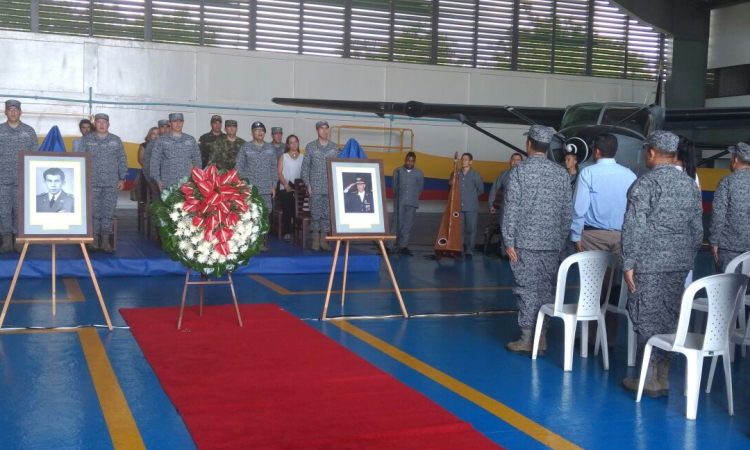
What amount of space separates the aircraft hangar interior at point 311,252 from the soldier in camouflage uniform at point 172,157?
0.03 m

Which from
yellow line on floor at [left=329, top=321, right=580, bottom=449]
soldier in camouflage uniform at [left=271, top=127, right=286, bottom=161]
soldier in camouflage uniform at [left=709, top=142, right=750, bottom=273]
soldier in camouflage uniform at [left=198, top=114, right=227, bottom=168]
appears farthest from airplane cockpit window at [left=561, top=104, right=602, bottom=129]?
yellow line on floor at [left=329, top=321, right=580, bottom=449]

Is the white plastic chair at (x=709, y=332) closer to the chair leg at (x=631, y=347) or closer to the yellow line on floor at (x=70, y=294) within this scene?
the chair leg at (x=631, y=347)

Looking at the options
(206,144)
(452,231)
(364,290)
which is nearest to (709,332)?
(364,290)

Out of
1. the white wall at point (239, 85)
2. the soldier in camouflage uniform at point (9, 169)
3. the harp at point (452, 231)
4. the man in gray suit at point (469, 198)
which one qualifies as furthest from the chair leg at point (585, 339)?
the white wall at point (239, 85)

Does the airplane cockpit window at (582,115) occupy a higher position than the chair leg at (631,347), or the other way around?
the airplane cockpit window at (582,115)

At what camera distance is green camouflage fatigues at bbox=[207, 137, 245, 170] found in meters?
10.4

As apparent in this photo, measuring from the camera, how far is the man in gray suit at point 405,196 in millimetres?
11344

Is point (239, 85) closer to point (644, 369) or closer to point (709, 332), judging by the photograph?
point (644, 369)

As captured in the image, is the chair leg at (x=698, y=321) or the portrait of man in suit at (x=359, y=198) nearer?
the chair leg at (x=698, y=321)

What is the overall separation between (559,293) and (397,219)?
6.36 metres

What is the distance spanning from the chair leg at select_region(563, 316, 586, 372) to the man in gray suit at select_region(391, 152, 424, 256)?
6.19 m

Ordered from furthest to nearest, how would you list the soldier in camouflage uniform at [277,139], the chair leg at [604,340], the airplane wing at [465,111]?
the airplane wing at [465,111] → the soldier in camouflage uniform at [277,139] → the chair leg at [604,340]

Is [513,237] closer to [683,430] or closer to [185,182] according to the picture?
[683,430]

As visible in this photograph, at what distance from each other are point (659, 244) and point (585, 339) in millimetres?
1371
